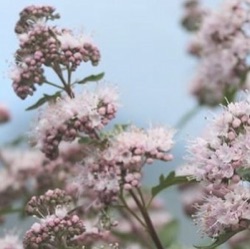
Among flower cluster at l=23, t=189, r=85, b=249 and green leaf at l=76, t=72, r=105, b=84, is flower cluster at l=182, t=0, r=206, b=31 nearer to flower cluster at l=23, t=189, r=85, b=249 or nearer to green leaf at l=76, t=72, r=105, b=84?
green leaf at l=76, t=72, r=105, b=84

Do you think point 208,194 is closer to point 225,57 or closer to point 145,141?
point 145,141

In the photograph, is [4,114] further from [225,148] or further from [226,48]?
[225,148]

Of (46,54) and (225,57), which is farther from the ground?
(225,57)

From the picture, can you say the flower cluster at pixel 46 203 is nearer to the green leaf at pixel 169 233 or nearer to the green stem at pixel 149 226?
the green stem at pixel 149 226

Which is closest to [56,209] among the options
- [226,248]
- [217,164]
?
[217,164]

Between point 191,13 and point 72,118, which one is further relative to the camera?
point 191,13

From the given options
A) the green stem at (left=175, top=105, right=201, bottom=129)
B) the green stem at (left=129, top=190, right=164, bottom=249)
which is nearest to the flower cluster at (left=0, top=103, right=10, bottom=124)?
the green stem at (left=175, top=105, right=201, bottom=129)

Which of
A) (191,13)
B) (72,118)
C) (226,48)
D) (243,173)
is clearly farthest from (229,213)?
(191,13)
